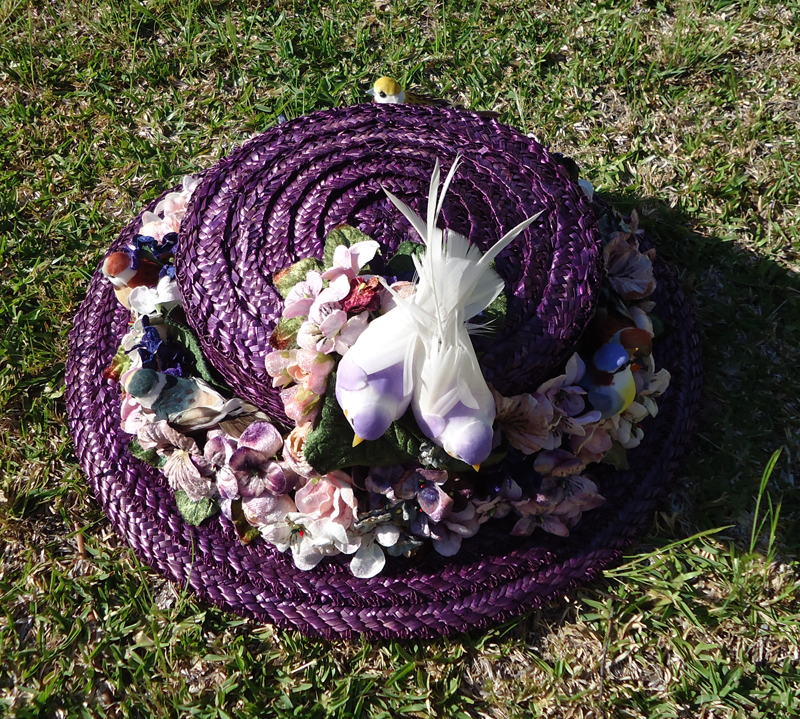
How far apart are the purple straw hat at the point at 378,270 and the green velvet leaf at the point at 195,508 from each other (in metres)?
0.03

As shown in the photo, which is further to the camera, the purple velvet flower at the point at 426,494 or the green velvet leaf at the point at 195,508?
the green velvet leaf at the point at 195,508

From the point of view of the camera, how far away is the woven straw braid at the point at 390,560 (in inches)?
66.2

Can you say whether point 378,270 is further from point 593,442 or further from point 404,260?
point 593,442

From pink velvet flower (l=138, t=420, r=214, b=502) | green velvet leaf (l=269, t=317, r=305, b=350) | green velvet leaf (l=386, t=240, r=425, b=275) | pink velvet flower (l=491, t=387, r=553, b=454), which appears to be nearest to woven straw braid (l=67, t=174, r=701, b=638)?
pink velvet flower (l=138, t=420, r=214, b=502)

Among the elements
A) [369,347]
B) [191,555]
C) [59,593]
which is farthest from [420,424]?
[59,593]

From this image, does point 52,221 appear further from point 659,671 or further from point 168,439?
point 659,671

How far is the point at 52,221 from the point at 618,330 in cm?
185

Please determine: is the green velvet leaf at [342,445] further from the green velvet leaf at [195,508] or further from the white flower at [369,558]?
the green velvet leaf at [195,508]

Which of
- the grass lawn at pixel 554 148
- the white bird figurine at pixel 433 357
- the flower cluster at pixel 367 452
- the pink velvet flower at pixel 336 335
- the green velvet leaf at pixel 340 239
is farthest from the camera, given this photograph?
the grass lawn at pixel 554 148

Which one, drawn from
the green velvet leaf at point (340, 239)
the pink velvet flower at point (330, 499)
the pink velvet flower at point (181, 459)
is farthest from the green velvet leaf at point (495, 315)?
the pink velvet flower at point (181, 459)

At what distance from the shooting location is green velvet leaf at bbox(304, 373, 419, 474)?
1.38 meters

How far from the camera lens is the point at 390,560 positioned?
1.70m

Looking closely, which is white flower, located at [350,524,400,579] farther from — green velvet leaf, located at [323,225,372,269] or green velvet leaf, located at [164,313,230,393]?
green velvet leaf, located at [323,225,372,269]

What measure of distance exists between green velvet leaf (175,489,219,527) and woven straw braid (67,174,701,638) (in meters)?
0.03
